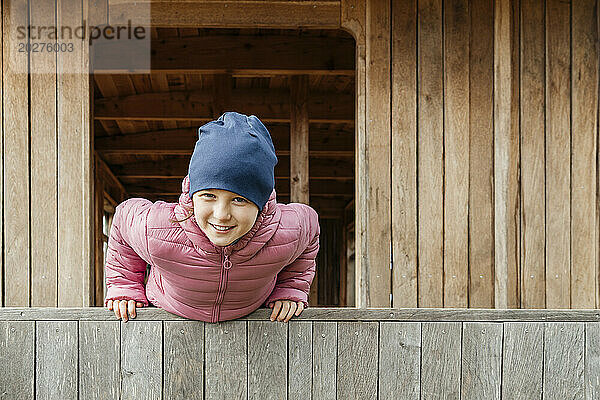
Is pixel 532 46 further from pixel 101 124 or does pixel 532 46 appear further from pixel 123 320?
pixel 101 124

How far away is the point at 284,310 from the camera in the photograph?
2.92 meters

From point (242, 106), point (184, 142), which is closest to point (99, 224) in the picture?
point (184, 142)

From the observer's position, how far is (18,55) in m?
3.89

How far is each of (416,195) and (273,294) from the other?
4.16ft

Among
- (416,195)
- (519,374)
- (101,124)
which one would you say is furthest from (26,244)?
(101,124)

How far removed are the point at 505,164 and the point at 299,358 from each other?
1641mm

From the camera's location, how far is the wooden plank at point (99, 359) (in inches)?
114

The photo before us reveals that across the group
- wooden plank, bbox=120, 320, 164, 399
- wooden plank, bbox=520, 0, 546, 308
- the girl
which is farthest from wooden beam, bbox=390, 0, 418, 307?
wooden plank, bbox=120, 320, 164, 399

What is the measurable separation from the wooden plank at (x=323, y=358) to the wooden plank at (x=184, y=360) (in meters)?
0.41

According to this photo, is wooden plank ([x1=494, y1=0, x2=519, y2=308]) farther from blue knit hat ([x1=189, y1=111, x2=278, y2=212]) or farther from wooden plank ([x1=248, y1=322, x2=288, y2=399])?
blue knit hat ([x1=189, y1=111, x2=278, y2=212])

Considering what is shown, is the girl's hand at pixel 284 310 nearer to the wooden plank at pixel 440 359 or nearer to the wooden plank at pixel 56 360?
the wooden plank at pixel 440 359

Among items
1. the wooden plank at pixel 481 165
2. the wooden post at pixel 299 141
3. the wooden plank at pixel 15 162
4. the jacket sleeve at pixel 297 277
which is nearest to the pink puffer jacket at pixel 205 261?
the jacket sleeve at pixel 297 277

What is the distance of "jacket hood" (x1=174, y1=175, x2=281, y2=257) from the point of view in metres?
2.57

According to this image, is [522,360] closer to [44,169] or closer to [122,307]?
[122,307]
